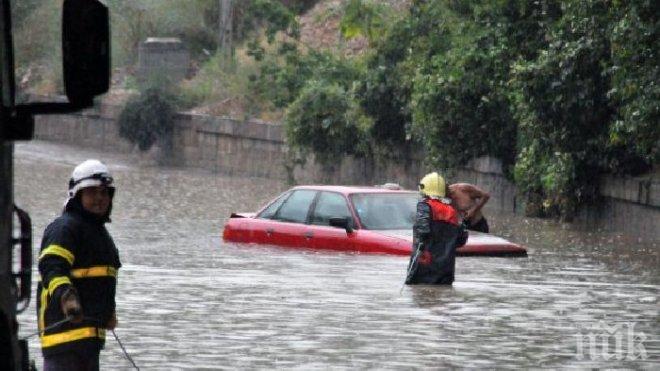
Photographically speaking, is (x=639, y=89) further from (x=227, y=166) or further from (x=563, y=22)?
(x=227, y=166)

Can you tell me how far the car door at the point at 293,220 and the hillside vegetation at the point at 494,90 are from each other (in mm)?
4710

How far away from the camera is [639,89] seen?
2447 cm

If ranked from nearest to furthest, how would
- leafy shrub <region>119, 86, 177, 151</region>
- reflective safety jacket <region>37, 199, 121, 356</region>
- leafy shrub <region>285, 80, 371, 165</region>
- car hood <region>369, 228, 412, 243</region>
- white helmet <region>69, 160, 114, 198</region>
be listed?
1. reflective safety jacket <region>37, 199, 121, 356</region>
2. white helmet <region>69, 160, 114, 198</region>
3. car hood <region>369, 228, 412, 243</region>
4. leafy shrub <region>285, 80, 371, 165</region>
5. leafy shrub <region>119, 86, 177, 151</region>

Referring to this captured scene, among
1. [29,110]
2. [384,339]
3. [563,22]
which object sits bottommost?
[384,339]

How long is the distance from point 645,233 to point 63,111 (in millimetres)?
21834

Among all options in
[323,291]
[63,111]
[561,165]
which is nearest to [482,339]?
[323,291]

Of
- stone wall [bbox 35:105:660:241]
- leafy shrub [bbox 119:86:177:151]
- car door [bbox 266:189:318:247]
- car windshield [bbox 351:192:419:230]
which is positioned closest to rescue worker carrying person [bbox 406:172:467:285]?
car windshield [bbox 351:192:419:230]

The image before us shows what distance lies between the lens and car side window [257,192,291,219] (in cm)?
2305

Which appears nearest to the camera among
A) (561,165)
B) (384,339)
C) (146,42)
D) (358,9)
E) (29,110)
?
(29,110)

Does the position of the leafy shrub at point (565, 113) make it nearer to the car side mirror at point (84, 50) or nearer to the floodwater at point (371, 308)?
the floodwater at point (371, 308)

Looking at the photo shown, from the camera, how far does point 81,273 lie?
8.25 m

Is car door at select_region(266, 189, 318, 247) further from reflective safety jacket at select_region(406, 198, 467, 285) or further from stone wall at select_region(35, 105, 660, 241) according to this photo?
stone wall at select_region(35, 105, 660, 241)

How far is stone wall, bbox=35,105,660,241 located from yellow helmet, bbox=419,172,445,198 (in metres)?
9.89

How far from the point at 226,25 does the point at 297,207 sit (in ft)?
113
